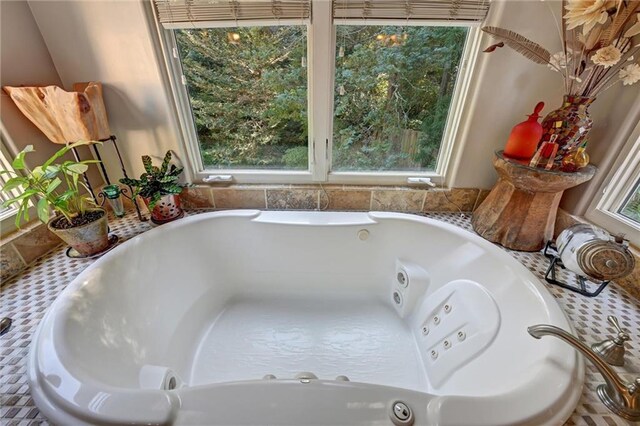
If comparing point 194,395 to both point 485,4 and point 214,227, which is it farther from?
point 485,4

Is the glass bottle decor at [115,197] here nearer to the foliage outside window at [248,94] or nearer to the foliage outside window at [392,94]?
the foliage outside window at [248,94]

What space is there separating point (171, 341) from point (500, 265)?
4.65 feet

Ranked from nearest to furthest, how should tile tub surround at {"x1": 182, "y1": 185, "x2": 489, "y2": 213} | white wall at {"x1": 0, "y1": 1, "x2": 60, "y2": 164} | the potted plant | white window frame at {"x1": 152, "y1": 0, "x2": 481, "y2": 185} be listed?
the potted plant
white wall at {"x1": 0, "y1": 1, "x2": 60, "y2": 164}
white window frame at {"x1": 152, "y1": 0, "x2": 481, "y2": 185}
tile tub surround at {"x1": 182, "y1": 185, "x2": 489, "y2": 213}

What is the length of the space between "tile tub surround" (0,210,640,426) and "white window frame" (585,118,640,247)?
0.24m

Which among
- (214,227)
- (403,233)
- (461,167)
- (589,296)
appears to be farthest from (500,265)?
(214,227)

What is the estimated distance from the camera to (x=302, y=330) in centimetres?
128

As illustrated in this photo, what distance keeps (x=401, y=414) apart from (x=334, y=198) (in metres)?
1.01

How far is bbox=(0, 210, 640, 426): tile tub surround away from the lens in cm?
57

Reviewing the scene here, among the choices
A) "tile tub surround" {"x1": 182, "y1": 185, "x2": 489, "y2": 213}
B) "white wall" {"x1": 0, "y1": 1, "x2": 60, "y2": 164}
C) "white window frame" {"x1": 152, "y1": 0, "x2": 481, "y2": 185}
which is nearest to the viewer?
"white wall" {"x1": 0, "y1": 1, "x2": 60, "y2": 164}

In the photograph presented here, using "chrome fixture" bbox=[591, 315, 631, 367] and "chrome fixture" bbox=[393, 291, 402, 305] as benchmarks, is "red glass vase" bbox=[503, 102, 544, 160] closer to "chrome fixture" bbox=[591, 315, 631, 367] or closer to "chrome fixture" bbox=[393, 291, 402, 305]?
"chrome fixture" bbox=[591, 315, 631, 367]

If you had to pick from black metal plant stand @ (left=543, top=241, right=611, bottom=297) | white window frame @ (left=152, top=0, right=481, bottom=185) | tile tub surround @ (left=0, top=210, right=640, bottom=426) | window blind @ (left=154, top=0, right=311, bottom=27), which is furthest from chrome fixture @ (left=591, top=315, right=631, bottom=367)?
window blind @ (left=154, top=0, right=311, bottom=27)

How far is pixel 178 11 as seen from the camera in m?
1.04

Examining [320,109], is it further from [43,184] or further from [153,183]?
[43,184]

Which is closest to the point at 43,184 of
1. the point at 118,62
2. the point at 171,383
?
the point at 118,62
